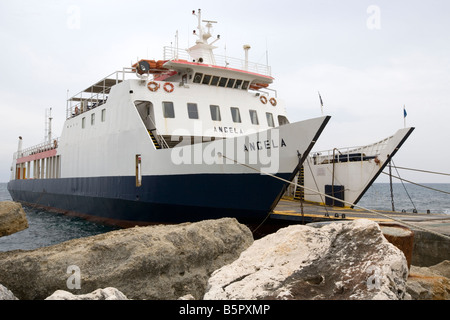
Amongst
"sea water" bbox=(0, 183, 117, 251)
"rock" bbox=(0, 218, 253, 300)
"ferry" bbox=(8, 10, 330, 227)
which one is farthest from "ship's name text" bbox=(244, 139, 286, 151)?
"sea water" bbox=(0, 183, 117, 251)

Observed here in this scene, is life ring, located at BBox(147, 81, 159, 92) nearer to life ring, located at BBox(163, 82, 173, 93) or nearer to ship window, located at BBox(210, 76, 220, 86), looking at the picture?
life ring, located at BBox(163, 82, 173, 93)

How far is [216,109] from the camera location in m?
14.5

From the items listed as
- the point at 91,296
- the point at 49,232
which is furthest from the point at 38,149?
the point at 91,296

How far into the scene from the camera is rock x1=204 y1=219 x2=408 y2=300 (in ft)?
9.32

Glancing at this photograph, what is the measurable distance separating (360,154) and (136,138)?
8.19 metres

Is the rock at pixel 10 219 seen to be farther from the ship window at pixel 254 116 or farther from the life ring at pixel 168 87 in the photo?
the ship window at pixel 254 116

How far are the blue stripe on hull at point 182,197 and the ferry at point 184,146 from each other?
0.03 m

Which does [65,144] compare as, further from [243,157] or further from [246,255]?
[246,255]

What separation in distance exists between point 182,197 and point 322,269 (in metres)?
8.72

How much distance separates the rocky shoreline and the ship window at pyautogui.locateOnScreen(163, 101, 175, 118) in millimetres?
8844

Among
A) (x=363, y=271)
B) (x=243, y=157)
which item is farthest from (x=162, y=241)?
(x=243, y=157)

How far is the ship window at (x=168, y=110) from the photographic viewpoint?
44.6 feet

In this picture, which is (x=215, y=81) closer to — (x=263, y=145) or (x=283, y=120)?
(x=283, y=120)

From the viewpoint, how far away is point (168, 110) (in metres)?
13.6
